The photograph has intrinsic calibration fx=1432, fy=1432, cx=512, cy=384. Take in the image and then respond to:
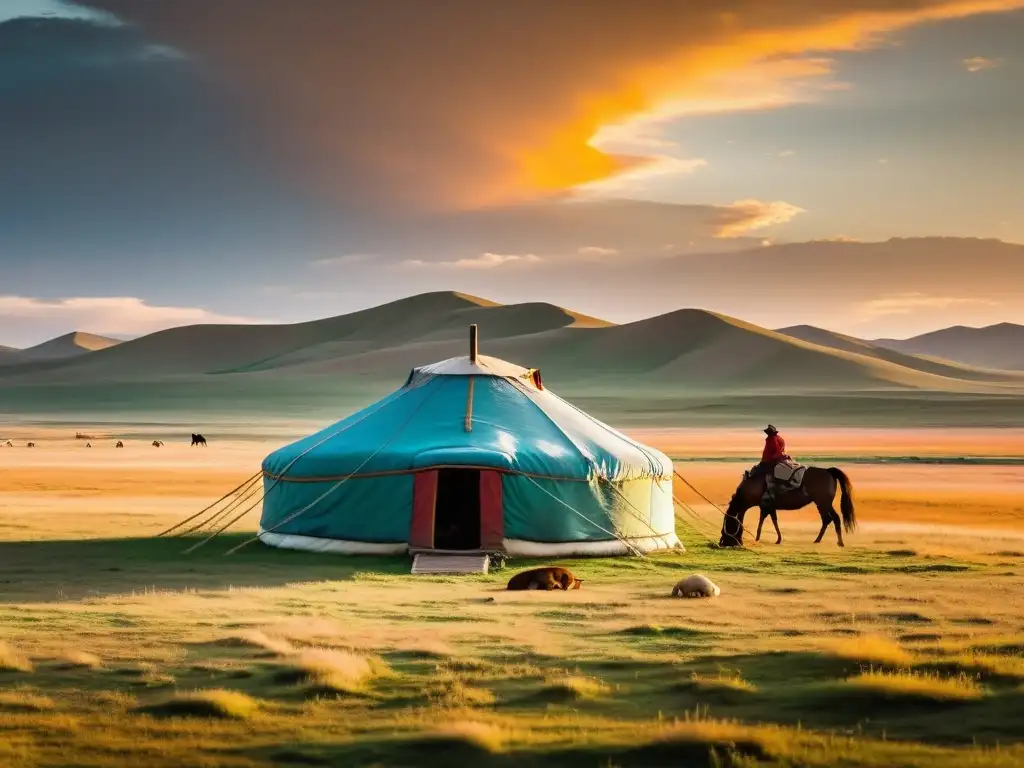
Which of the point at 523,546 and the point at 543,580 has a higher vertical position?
the point at 523,546

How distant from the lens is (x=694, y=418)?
87812mm

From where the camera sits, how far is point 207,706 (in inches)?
369

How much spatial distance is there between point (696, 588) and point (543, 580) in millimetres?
1797

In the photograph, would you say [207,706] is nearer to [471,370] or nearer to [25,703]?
[25,703]

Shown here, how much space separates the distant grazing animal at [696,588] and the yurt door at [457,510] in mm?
4094

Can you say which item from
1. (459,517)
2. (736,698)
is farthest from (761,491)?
(736,698)

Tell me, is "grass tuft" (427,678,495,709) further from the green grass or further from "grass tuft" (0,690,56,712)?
"grass tuft" (0,690,56,712)

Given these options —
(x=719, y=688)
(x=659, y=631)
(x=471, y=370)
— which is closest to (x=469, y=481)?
(x=471, y=370)

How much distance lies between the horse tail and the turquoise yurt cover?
98.5 inches

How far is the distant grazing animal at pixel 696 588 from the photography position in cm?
1569

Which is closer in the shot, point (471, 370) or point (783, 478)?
point (783, 478)

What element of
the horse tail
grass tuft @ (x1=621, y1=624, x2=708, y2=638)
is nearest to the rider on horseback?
the horse tail

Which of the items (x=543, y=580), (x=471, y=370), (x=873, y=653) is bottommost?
(x=543, y=580)

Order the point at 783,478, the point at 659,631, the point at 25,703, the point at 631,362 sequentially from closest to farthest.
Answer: the point at 25,703 < the point at 659,631 < the point at 783,478 < the point at 631,362
